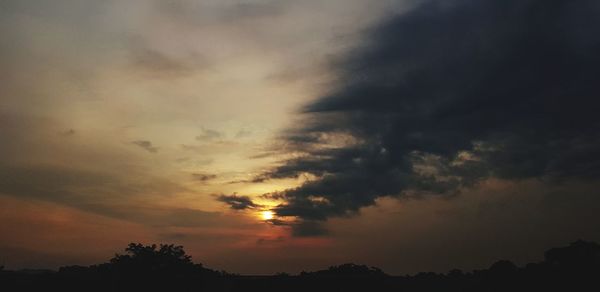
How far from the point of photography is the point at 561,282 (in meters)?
63.8

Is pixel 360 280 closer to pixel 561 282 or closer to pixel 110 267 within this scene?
pixel 561 282

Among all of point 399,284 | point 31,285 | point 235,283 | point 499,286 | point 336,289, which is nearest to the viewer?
point 31,285

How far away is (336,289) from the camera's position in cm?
7462

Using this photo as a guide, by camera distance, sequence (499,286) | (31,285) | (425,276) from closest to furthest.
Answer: (31,285) < (499,286) < (425,276)

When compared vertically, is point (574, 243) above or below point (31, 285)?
above

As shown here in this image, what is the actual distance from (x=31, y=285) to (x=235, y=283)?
94.3 feet

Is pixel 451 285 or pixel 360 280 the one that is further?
pixel 451 285

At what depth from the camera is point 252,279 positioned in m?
81.5

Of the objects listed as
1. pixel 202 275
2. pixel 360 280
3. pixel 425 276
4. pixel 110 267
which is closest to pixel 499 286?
pixel 360 280

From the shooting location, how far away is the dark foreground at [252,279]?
207 ft

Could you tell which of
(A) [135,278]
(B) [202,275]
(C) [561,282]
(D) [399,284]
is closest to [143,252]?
(A) [135,278]

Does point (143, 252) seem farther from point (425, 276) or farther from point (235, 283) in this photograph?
point (425, 276)

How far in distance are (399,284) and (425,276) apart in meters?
15.9

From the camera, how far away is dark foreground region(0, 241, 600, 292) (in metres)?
63.2
